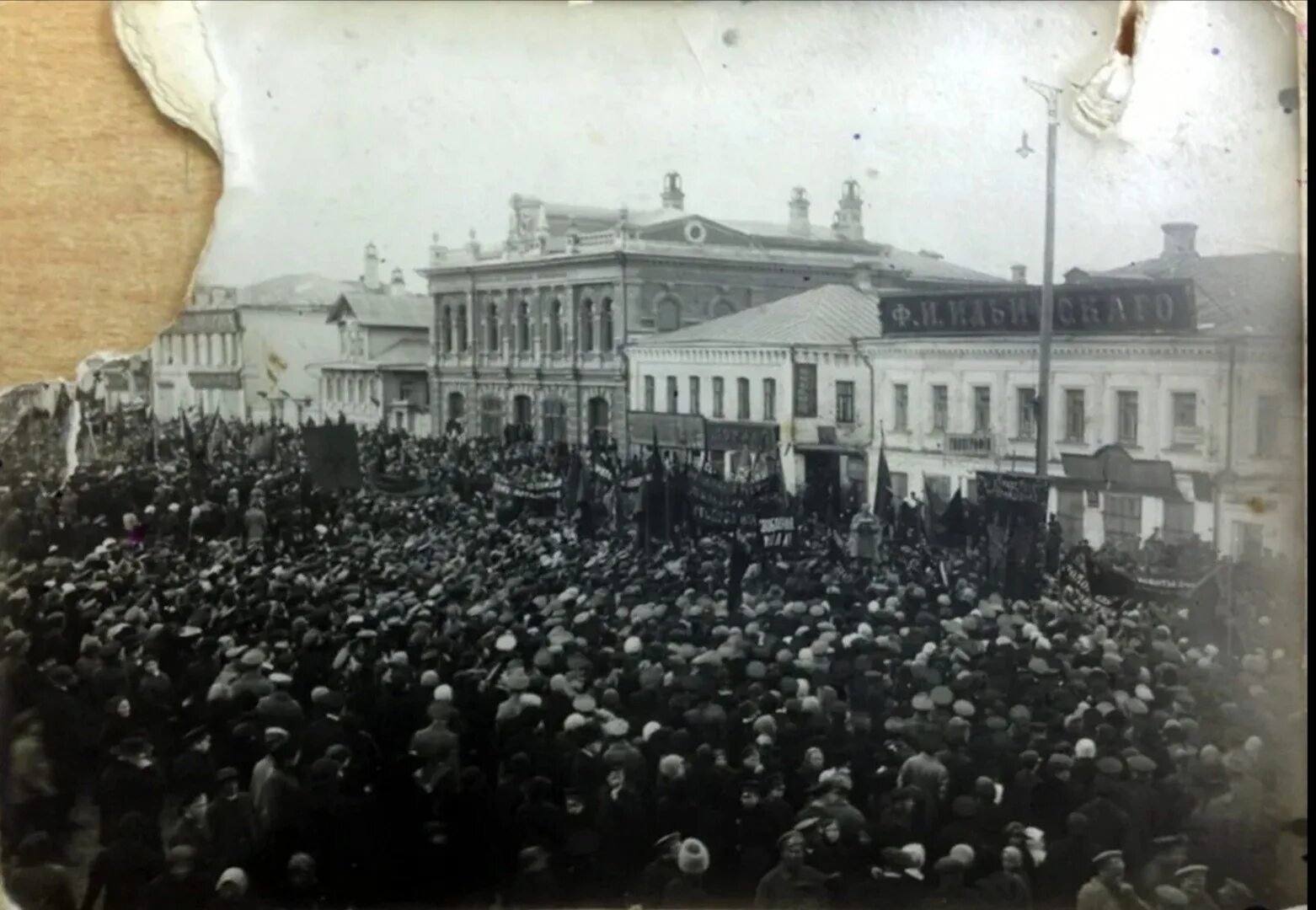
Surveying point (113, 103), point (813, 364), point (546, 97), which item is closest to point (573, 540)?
point (813, 364)

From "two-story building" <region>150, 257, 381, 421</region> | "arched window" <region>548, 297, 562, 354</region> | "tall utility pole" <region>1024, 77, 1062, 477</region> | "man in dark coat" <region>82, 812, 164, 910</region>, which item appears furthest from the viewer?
"arched window" <region>548, 297, 562, 354</region>

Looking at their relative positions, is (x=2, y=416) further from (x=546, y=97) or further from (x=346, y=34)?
(x=546, y=97)

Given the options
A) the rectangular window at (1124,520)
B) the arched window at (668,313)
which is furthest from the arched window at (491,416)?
the rectangular window at (1124,520)

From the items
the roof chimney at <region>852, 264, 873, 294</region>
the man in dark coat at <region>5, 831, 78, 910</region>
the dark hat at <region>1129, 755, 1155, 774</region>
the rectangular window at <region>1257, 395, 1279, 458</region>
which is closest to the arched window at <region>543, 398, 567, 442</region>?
the roof chimney at <region>852, 264, 873, 294</region>

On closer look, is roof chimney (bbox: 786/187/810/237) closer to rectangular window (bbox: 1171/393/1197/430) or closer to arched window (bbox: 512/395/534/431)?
arched window (bbox: 512/395/534/431)

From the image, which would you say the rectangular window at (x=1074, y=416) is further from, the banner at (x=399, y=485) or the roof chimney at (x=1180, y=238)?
the banner at (x=399, y=485)
